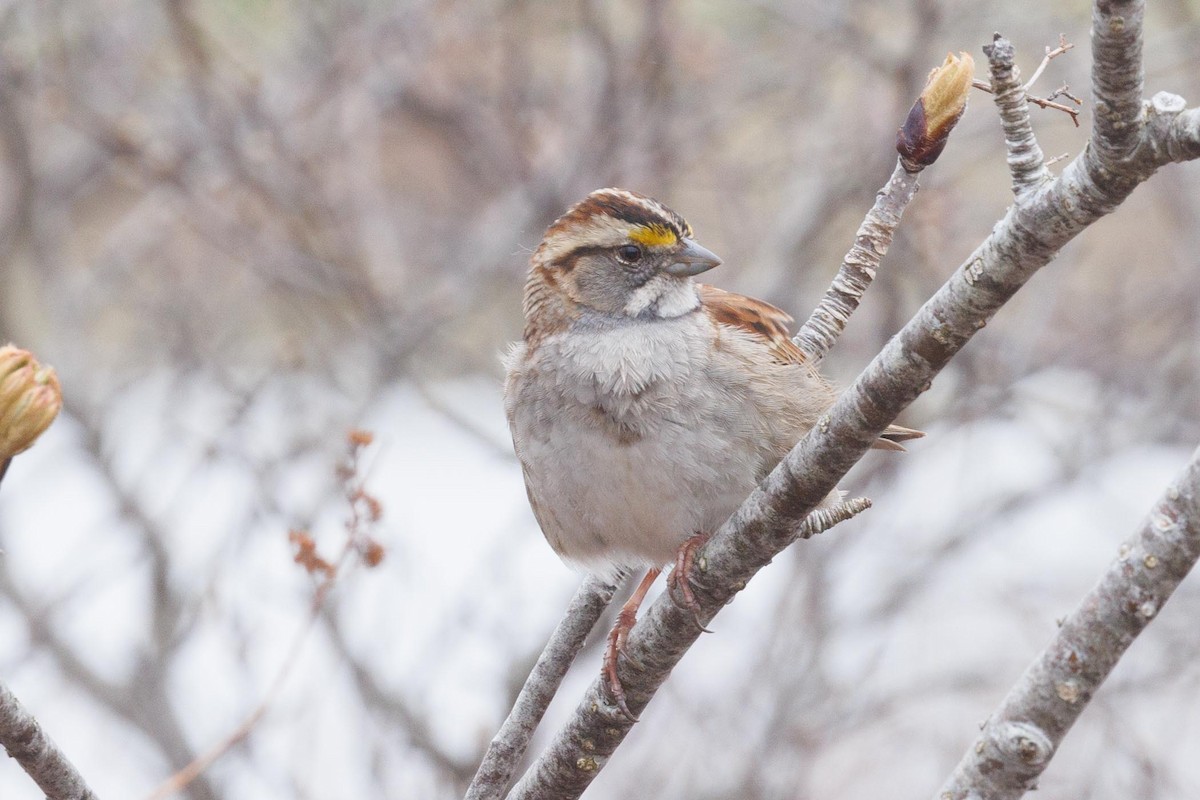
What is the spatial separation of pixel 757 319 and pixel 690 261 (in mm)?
282

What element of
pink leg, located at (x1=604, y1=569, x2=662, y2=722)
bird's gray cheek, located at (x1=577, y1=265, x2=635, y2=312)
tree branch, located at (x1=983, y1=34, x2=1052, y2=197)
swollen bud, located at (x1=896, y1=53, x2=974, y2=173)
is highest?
swollen bud, located at (x1=896, y1=53, x2=974, y2=173)

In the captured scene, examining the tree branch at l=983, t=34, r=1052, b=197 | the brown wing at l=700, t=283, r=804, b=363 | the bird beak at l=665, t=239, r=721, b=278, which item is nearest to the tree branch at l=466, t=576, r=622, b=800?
the brown wing at l=700, t=283, r=804, b=363

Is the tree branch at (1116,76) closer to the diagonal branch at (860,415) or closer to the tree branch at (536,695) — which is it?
the diagonal branch at (860,415)

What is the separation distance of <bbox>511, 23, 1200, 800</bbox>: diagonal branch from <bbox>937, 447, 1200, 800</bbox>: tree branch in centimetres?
42

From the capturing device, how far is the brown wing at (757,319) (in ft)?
12.8

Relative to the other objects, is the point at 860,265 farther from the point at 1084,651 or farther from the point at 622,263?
the point at 1084,651

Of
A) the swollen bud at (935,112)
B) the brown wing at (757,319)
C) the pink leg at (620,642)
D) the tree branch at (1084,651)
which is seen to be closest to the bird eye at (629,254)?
the brown wing at (757,319)

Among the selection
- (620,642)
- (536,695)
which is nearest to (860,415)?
(620,642)

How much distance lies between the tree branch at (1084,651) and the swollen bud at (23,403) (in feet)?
5.16

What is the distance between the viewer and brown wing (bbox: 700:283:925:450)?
12.7ft

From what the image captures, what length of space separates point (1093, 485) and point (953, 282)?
14.6ft

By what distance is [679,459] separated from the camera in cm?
359

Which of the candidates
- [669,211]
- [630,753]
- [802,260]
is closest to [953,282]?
[669,211]

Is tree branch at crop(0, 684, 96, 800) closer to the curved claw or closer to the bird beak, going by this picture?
the curved claw
